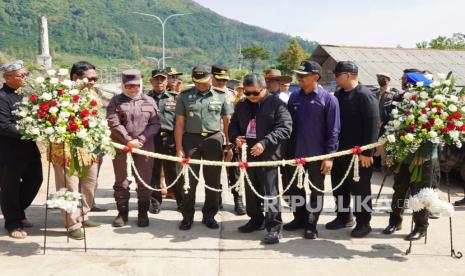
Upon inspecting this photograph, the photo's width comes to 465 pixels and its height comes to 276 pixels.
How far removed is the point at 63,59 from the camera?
110438 millimetres

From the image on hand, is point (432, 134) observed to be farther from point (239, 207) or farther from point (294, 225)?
point (239, 207)

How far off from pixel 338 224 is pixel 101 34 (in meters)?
156

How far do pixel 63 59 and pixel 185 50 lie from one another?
225 feet

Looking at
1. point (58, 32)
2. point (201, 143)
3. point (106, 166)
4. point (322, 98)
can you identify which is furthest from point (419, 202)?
point (58, 32)

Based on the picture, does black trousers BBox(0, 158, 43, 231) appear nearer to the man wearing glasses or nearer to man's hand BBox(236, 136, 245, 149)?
the man wearing glasses

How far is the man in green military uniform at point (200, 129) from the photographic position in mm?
5250

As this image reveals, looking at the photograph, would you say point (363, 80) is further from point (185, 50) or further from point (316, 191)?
point (185, 50)

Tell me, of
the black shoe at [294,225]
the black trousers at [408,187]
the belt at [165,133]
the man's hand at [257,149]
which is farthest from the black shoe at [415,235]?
the belt at [165,133]

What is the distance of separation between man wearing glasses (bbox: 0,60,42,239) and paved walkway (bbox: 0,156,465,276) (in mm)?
260

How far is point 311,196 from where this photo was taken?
515cm

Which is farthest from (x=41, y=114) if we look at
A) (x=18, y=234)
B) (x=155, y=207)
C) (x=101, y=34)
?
(x=101, y=34)

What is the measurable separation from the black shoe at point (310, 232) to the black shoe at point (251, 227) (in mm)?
599

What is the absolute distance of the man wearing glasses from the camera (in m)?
4.85

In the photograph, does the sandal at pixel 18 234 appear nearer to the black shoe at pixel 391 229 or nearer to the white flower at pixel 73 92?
the white flower at pixel 73 92
